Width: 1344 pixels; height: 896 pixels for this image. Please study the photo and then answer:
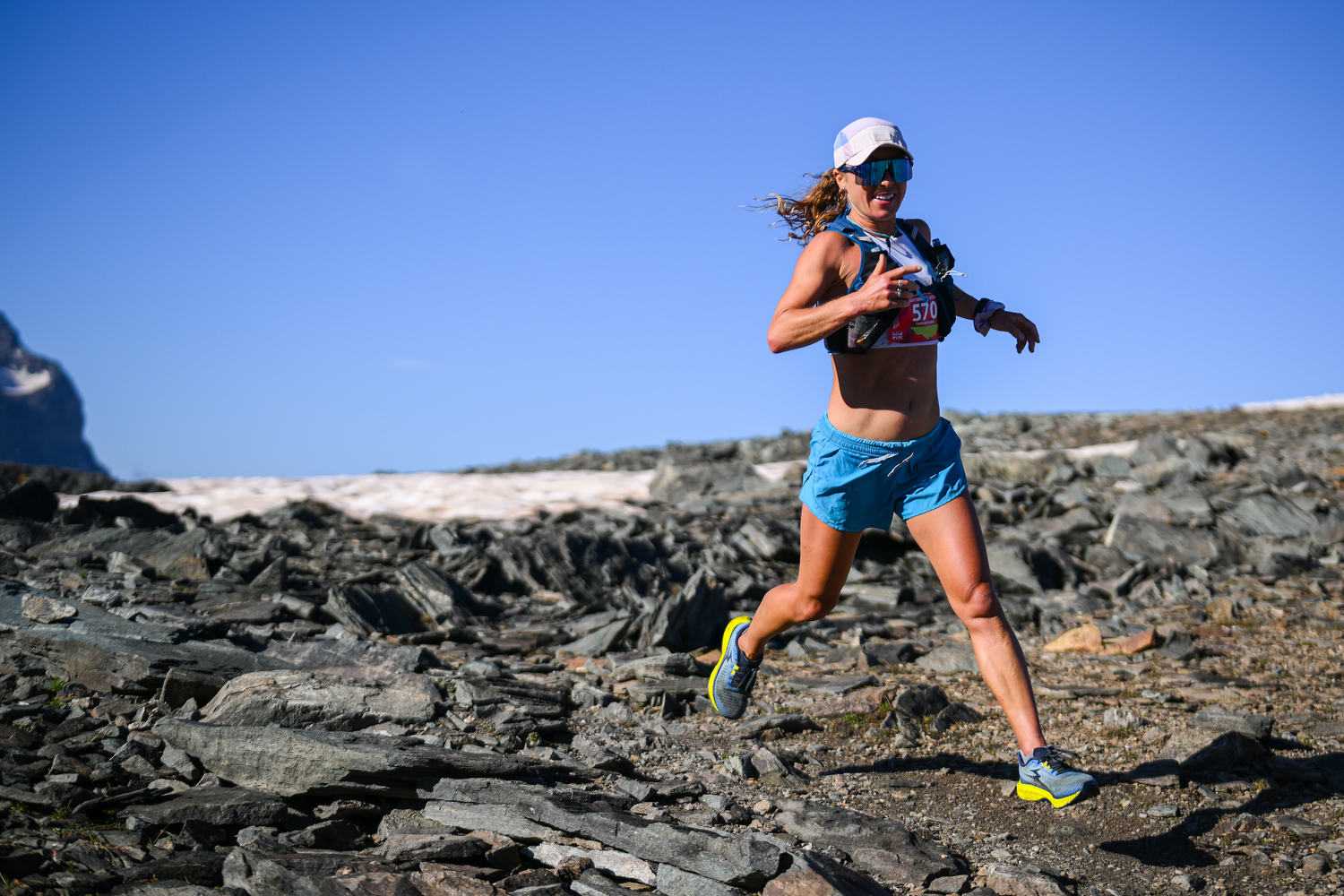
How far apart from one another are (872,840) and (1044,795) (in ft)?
2.26

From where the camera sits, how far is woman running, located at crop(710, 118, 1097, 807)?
406 centimetres

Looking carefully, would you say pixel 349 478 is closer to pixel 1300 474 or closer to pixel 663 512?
pixel 663 512

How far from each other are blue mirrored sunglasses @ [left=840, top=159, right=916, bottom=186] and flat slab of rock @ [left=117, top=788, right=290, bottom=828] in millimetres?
3437

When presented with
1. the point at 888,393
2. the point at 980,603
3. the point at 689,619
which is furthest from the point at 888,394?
the point at 689,619

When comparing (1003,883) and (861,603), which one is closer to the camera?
(1003,883)

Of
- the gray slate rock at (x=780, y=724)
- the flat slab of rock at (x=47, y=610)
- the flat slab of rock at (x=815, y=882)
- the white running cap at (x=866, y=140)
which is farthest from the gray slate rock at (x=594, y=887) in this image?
the flat slab of rock at (x=47, y=610)

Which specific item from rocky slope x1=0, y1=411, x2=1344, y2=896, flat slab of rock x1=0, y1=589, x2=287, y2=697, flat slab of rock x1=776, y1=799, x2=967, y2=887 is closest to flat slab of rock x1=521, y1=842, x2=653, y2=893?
rocky slope x1=0, y1=411, x2=1344, y2=896

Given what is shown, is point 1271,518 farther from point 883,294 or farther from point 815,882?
point 815,882

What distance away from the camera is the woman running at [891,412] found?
406 cm

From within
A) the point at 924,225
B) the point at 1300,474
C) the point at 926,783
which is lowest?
the point at 926,783

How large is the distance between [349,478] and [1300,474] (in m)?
12.8

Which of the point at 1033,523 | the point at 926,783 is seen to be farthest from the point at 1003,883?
the point at 1033,523

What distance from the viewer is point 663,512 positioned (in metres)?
11.9

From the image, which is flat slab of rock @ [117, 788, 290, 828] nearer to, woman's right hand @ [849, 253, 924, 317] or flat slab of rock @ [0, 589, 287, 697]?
flat slab of rock @ [0, 589, 287, 697]
